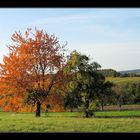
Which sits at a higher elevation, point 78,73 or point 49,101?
point 78,73

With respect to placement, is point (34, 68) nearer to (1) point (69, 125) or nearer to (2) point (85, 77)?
(2) point (85, 77)

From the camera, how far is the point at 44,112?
25969 mm

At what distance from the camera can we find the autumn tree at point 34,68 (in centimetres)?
2392

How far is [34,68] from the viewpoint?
24.5 metres

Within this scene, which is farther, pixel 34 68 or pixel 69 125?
pixel 34 68

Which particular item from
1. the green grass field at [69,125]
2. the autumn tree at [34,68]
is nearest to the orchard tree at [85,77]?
the autumn tree at [34,68]

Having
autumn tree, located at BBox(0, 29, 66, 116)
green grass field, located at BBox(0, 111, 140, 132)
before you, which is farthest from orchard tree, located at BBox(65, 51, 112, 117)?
green grass field, located at BBox(0, 111, 140, 132)

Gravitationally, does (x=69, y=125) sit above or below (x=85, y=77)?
below

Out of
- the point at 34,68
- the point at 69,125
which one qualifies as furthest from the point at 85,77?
the point at 69,125

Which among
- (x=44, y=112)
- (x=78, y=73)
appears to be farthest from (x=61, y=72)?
(x=44, y=112)

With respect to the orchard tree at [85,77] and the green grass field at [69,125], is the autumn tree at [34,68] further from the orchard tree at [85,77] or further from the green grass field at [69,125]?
the green grass field at [69,125]

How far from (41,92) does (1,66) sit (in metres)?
2.99

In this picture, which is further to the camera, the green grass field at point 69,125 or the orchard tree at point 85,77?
the orchard tree at point 85,77

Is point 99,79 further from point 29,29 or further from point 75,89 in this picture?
point 29,29
